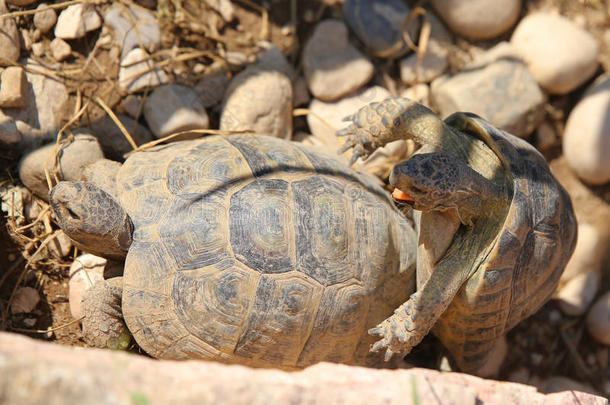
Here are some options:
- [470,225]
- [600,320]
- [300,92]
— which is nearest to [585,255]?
[600,320]

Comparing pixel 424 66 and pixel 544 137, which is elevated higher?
pixel 424 66

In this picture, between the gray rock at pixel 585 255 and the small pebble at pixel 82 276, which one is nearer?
the small pebble at pixel 82 276

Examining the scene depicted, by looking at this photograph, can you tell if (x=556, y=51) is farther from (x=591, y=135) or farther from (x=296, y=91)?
(x=296, y=91)

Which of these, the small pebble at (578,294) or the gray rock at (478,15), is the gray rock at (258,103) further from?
the small pebble at (578,294)

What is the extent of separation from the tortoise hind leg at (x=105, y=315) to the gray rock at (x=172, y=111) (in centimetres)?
107

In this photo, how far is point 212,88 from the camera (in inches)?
140

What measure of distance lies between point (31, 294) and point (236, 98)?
5.58ft

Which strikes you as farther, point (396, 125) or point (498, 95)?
point (498, 95)

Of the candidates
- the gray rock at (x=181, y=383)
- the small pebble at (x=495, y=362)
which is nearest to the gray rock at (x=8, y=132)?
the gray rock at (x=181, y=383)

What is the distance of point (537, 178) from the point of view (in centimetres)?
275

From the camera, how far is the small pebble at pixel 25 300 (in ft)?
9.53

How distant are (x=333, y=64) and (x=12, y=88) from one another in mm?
2044

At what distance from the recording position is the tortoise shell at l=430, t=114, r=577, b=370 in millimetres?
2596

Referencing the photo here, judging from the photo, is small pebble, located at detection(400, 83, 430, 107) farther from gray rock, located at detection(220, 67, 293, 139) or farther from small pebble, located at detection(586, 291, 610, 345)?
small pebble, located at detection(586, 291, 610, 345)
